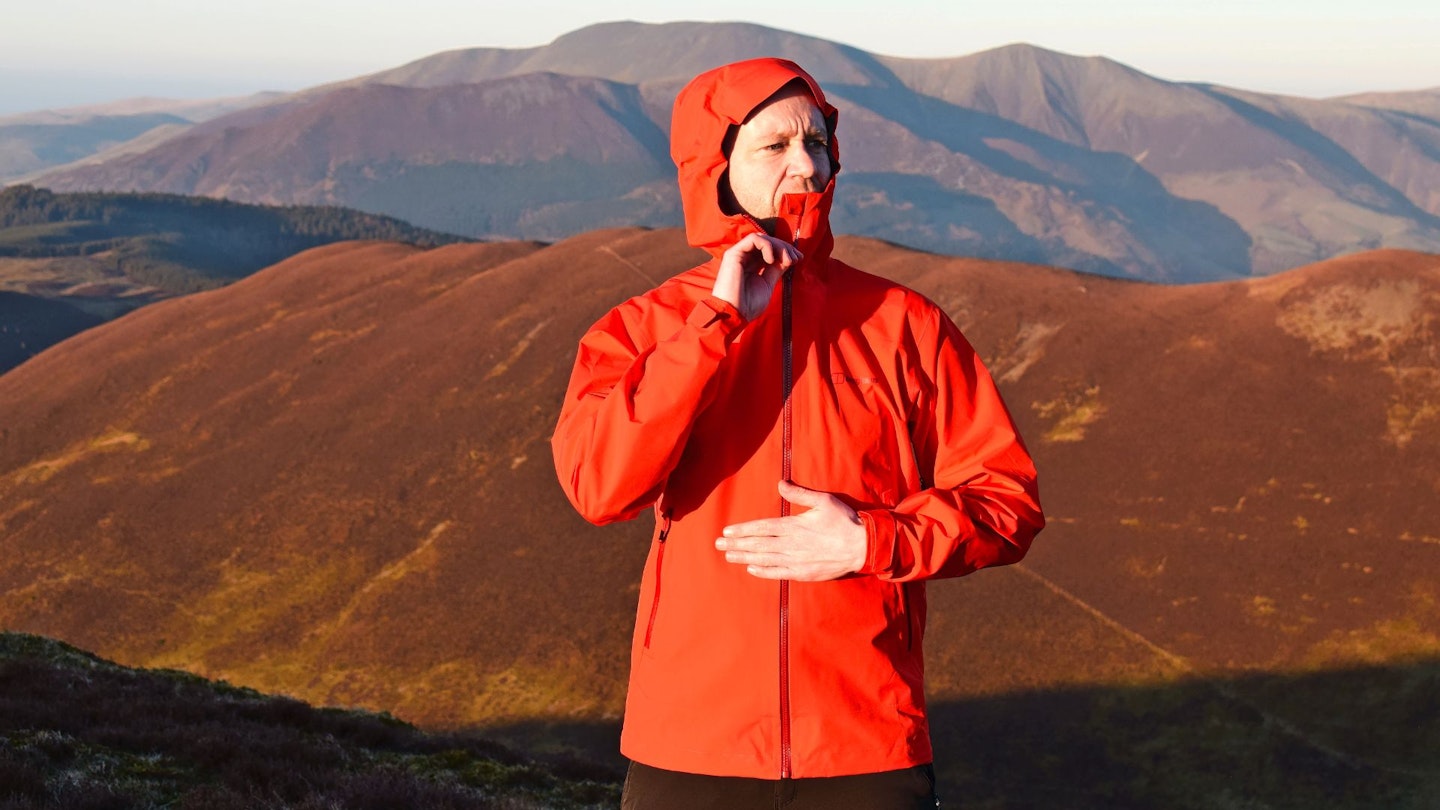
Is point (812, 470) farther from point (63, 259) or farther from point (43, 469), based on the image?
point (63, 259)

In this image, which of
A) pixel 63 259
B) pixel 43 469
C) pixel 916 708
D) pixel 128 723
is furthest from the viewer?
pixel 63 259

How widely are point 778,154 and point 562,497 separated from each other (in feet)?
148

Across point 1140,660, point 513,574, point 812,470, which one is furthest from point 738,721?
point 513,574

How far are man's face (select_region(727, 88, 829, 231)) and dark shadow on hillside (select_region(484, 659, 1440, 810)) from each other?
93.2 ft

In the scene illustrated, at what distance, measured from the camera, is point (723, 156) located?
14.9ft

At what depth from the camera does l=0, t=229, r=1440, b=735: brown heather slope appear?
38.4m

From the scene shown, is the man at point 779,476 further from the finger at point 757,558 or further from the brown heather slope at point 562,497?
the brown heather slope at point 562,497

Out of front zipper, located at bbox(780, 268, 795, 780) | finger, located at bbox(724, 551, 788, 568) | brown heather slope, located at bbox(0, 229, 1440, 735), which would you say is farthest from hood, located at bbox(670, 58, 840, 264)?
brown heather slope, located at bbox(0, 229, 1440, 735)

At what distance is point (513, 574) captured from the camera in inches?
1751

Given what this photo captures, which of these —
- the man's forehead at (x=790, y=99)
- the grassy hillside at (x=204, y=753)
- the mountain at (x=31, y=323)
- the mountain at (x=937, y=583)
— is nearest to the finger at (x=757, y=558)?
the man's forehead at (x=790, y=99)

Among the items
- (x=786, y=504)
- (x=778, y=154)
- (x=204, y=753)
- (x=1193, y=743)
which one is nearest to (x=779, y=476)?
(x=786, y=504)

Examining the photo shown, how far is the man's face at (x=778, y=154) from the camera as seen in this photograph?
4484mm

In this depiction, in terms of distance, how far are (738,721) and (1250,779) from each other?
104 feet

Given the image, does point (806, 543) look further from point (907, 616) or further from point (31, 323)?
point (31, 323)
